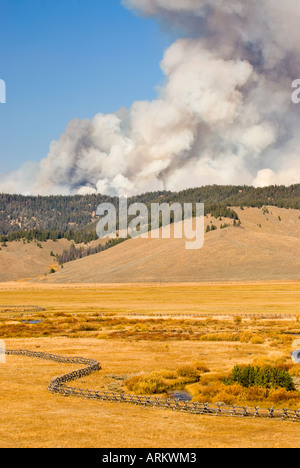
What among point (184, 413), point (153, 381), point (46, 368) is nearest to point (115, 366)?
point (46, 368)

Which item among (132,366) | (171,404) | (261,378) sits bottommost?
(132,366)

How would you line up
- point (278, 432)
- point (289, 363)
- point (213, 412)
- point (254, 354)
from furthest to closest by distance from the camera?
1. point (254, 354)
2. point (289, 363)
3. point (213, 412)
4. point (278, 432)

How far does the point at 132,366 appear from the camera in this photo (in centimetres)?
4466

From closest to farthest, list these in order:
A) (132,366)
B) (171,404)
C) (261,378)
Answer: (171,404)
(261,378)
(132,366)

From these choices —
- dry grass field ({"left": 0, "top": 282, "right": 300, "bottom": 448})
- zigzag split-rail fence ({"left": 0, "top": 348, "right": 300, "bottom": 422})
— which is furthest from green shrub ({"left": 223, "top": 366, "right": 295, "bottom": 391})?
zigzag split-rail fence ({"left": 0, "top": 348, "right": 300, "bottom": 422})

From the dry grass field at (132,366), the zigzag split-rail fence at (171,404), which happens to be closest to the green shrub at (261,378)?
the dry grass field at (132,366)

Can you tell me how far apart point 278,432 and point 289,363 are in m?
19.8

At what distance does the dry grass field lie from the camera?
75.7 feet

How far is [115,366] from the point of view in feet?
147

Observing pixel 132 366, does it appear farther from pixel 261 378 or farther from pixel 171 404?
pixel 171 404

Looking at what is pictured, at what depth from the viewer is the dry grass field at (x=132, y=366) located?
909 inches

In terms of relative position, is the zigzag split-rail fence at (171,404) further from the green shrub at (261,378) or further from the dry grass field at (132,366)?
the green shrub at (261,378)

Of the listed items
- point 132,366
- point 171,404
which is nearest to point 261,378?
point 171,404
